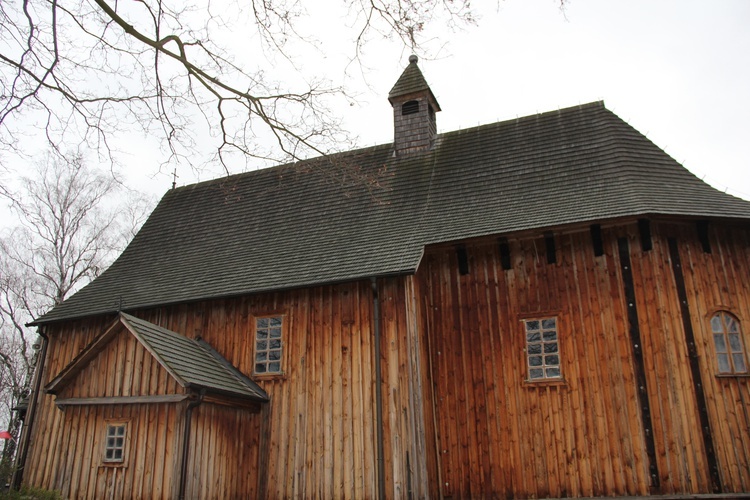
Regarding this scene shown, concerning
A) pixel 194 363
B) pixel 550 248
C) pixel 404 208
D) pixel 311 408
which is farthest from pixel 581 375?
pixel 194 363

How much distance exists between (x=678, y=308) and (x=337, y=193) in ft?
25.7

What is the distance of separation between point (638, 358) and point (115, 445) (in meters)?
8.91

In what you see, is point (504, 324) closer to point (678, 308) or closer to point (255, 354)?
point (678, 308)

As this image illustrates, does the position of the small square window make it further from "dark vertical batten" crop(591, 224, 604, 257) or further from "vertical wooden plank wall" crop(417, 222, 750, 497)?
"dark vertical batten" crop(591, 224, 604, 257)

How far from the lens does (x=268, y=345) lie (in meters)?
11.7

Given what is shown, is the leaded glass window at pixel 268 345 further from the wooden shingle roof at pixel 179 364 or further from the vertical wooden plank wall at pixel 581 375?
the vertical wooden plank wall at pixel 581 375

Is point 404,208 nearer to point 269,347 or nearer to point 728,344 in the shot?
point 269,347

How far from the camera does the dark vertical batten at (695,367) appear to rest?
9039mm

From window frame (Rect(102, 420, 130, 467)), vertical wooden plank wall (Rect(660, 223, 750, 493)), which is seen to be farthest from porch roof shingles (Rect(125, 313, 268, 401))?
vertical wooden plank wall (Rect(660, 223, 750, 493))

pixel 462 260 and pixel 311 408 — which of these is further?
pixel 462 260

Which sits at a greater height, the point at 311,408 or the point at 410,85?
the point at 410,85

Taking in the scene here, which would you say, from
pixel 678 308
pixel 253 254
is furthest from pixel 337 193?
pixel 678 308

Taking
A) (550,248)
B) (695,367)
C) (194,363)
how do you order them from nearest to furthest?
(695,367), (194,363), (550,248)

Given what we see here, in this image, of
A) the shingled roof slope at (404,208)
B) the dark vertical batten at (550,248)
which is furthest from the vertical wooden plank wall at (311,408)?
the dark vertical batten at (550,248)
